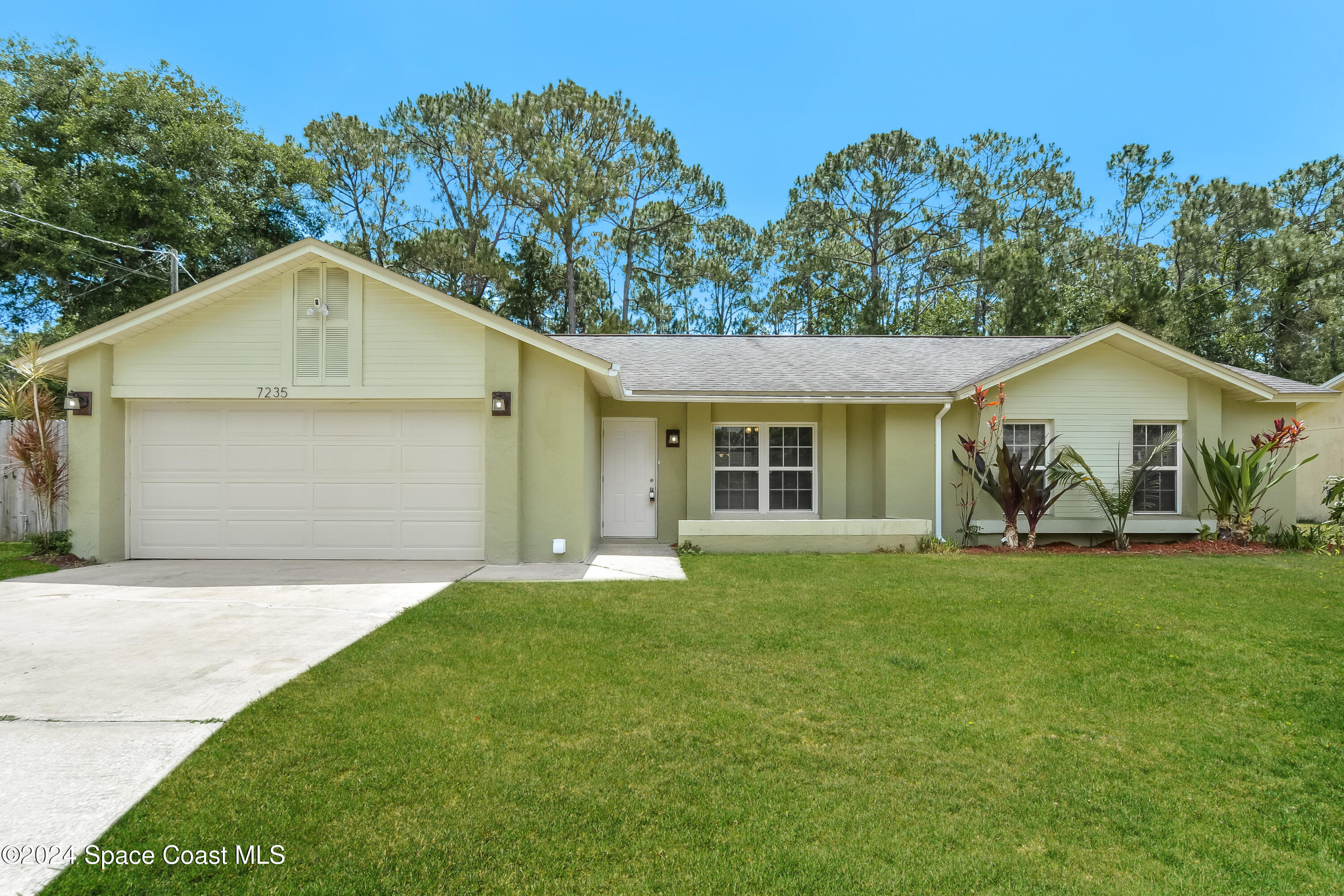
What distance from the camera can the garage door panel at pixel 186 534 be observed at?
9219mm

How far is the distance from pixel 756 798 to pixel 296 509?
28.2 feet

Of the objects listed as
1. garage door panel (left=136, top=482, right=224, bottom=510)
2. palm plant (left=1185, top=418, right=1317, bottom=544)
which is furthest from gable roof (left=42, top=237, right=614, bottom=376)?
palm plant (left=1185, top=418, right=1317, bottom=544)

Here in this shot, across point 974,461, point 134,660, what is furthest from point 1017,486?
point 134,660

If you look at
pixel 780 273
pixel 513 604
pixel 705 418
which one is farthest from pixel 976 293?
pixel 513 604

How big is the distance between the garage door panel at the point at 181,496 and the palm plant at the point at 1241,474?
50.4 ft

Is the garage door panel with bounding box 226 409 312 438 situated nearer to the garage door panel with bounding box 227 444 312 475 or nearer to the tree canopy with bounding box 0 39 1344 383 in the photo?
the garage door panel with bounding box 227 444 312 475

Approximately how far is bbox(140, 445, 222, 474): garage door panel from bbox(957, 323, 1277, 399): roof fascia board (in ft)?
37.2

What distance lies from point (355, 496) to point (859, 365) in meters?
9.23

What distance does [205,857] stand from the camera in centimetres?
252

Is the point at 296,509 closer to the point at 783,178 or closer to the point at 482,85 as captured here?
the point at 482,85

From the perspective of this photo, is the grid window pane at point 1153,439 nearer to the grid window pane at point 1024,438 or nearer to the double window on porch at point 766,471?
the grid window pane at point 1024,438

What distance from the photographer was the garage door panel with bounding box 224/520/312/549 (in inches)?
365

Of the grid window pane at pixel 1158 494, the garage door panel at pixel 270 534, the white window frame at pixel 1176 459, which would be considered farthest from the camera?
the grid window pane at pixel 1158 494

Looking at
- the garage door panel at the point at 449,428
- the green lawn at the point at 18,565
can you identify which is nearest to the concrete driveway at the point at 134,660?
the green lawn at the point at 18,565
